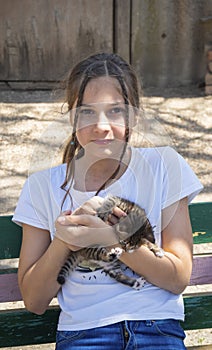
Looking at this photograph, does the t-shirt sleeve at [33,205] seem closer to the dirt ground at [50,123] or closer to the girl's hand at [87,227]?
the girl's hand at [87,227]

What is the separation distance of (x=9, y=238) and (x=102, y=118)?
589mm

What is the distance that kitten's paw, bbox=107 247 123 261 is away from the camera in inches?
64.8

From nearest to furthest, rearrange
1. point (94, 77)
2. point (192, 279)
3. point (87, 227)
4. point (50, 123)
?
point (87, 227), point (94, 77), point (192, 279), point (50, 123)

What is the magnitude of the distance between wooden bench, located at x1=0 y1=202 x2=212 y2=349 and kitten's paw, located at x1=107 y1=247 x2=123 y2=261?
0.45m

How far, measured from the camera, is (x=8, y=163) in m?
4.36

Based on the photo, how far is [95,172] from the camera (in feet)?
5.96

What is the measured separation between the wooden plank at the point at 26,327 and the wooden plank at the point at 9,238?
0.19 metres

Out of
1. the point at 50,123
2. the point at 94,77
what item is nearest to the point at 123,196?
the point at 94,77

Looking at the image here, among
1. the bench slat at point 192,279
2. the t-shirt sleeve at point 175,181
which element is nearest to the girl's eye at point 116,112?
the t-shirt sleeve at point 175,181

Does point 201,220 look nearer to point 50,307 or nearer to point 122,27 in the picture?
point 50,307

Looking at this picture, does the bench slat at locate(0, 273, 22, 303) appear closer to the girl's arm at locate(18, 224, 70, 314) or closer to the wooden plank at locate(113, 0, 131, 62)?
the girl's arm at locate(18, 224, 70, 314)

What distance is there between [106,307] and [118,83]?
0.62 meters

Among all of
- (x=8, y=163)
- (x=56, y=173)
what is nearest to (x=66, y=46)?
(x=8, y=163)

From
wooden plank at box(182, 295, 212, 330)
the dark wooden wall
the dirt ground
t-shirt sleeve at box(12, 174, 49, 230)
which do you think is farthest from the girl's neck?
the dark wooden wall
